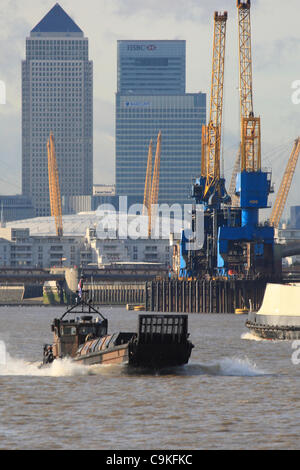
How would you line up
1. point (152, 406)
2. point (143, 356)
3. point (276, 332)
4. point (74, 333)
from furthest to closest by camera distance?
point (276, 332) < point (74, 333) < point (143, 356) < point (152, 406)

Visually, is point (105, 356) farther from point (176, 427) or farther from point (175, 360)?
point (176, 427)

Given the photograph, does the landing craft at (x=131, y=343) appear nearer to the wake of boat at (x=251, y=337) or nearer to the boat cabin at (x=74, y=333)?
the boat cabin at (x=74, y=333)

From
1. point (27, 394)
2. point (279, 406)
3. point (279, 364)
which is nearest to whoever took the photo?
point (279, 406)

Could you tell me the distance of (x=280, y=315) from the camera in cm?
10525

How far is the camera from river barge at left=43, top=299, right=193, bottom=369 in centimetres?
6550

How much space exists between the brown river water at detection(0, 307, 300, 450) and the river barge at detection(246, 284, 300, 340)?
19.1m

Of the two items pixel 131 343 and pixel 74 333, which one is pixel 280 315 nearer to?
pixel 74 333

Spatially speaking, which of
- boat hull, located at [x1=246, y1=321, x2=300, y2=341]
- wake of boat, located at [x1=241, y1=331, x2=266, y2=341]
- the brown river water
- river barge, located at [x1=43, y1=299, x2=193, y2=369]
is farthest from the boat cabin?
wake of boat, located at [x1=241, y1=331, x2=266, y2=341]

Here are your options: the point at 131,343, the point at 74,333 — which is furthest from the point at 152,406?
the point at 74,333

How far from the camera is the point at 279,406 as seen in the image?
55.2 m

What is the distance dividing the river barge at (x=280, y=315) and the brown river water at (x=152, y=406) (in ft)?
62.5

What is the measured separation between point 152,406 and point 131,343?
10.3m

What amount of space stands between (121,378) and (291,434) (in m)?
20.0
